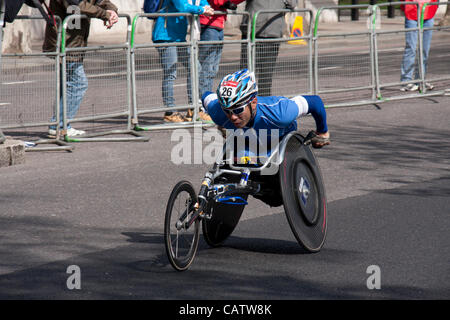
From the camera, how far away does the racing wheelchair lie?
599 centimetres

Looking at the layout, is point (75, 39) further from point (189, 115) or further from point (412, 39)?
point (412, 39)

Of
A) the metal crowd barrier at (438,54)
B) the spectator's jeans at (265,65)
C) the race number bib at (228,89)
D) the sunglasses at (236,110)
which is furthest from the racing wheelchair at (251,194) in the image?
the metal crowd barrier at (438,54)

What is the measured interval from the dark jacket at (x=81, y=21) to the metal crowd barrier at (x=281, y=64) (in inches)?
104

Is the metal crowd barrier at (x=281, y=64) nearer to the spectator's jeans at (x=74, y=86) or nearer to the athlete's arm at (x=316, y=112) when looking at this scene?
the spectator's jeans at (x=74, y=86)

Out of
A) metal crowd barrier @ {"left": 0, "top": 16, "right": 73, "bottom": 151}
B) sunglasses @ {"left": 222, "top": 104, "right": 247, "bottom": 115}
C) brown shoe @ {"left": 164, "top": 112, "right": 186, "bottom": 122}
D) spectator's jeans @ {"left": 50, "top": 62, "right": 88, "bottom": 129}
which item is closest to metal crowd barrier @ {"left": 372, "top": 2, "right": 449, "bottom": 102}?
brown shoe @ {"left": 164, "top": 112, "right": 186, "bottom": 122}

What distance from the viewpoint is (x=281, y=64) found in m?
13.1

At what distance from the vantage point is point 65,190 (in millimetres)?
8586

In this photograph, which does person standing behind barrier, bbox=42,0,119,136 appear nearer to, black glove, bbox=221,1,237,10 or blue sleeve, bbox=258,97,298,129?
black glove, bbox=221,1,237,10

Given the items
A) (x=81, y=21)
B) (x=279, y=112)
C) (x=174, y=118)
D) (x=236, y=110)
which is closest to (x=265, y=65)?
Result: (x=174, y=118)

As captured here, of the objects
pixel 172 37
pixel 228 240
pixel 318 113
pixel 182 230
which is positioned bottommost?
pixel 228 240

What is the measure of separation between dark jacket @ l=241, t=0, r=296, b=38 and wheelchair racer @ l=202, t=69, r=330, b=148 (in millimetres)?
6301

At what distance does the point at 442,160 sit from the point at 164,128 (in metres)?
3.82

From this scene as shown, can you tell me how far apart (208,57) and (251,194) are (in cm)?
610

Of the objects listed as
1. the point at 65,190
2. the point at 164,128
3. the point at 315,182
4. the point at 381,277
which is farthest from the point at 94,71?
the point at 381,277
